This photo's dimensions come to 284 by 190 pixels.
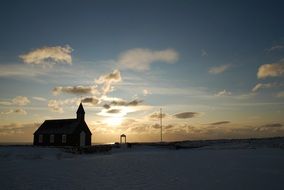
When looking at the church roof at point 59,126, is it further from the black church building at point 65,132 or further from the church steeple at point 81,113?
the church steeple at point 81,113

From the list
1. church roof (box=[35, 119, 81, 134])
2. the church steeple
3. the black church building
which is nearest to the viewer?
the black church building

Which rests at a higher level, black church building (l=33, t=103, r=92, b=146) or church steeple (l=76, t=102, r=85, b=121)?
church steeple (l=76, t=102, r=85, b=121)

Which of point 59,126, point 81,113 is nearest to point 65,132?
point 59,126

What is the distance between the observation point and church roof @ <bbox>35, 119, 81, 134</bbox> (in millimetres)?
65688

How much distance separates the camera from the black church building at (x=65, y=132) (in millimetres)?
64812

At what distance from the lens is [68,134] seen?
64625mm

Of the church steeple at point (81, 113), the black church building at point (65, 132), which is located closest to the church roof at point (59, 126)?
the black church building at point (65, 132)

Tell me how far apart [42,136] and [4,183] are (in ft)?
169

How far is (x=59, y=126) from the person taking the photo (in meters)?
67.9

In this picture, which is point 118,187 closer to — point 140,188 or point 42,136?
point 140,188

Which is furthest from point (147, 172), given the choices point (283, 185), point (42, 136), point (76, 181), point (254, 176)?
point (42, 136)

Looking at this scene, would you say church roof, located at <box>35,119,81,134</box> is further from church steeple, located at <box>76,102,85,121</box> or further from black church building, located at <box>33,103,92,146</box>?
church steeple, located at <box>76,102,85,121</box>

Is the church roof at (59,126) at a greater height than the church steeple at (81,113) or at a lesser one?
lesser

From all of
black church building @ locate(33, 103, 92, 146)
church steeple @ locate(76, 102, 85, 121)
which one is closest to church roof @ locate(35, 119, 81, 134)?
black church building @ locate(33, 103, 92, 146)
